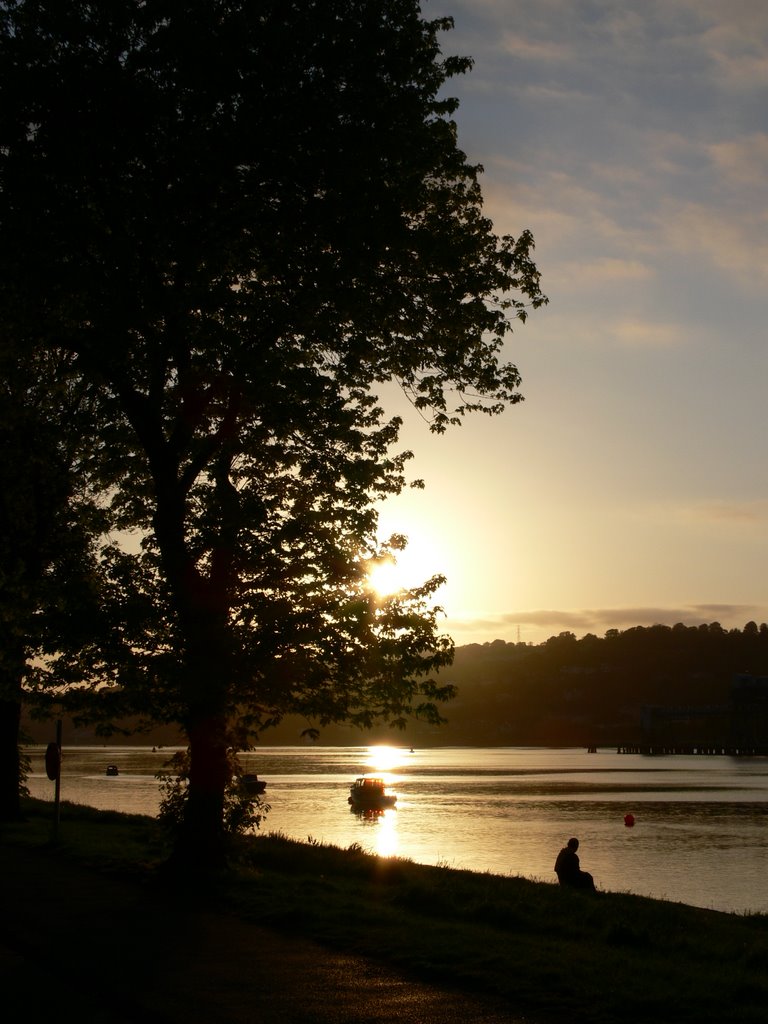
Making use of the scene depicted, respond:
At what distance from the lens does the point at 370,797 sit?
81.4m

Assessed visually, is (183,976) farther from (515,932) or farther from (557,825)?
(557,825)

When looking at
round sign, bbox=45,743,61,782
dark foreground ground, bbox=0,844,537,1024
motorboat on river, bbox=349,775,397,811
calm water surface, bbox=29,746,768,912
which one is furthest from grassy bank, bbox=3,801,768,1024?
motorboat on river, bbox=349,775,397,811

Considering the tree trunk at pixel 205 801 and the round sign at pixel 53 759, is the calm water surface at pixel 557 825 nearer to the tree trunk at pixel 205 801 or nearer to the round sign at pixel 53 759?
the round sign at pixel 53 759

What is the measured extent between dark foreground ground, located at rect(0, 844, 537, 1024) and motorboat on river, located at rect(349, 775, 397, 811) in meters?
64.8

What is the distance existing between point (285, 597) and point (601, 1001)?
38.5ft

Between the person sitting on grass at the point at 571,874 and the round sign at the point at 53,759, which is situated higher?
the round sign at the point at 53,759

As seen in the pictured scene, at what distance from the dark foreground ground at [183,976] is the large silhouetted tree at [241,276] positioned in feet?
18.0

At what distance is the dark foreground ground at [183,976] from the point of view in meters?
10.6

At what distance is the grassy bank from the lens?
451 inches

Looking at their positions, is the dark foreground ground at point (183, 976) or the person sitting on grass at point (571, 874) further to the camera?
the person sitting on grass at point (571, 874)

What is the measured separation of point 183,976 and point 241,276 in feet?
46.3

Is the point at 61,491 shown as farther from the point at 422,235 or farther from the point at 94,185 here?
the point at 422,235

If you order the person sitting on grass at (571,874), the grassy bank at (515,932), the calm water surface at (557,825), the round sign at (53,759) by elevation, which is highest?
the round sign at (53,759)

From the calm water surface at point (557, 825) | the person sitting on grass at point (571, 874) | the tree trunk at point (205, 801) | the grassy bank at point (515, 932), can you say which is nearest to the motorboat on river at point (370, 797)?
the calm water surface at point (557, 825)
